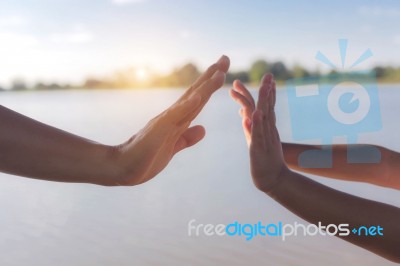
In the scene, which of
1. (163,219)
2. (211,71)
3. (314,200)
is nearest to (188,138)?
(211,71)

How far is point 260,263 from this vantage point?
1612 millimetres

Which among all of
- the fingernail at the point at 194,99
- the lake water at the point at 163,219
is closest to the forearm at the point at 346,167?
the fingernail at the point at 194,99

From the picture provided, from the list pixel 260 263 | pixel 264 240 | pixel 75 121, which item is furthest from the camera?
pixel 75 121

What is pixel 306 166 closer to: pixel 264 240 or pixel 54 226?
pixel 264 240

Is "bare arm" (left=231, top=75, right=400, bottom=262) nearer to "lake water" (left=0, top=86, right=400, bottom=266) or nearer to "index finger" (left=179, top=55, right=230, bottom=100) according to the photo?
"index finger" (left=179, top=55, right=230, bottom=100)

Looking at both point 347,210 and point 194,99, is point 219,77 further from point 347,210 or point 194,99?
point 347,210

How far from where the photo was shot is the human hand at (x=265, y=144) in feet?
2.56

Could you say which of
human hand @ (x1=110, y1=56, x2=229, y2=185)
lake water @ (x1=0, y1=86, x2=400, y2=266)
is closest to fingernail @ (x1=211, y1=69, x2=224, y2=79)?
human hand @ (x1=110, y1=56, x2=229, y2=185)

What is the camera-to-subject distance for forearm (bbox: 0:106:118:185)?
727mm

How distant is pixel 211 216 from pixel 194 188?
13.4 inches

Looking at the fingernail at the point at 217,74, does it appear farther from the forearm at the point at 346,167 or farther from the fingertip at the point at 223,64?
the forearm at the point at 346,167

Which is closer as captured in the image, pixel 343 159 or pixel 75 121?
pixel 343 159

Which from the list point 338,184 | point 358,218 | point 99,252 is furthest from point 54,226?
point 358,218

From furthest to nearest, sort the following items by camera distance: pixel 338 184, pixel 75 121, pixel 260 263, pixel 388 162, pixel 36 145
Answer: pixel 75 121 < pixel 338 184 < pixel 260 263 < pixel 388 162 < pixel 36 145
